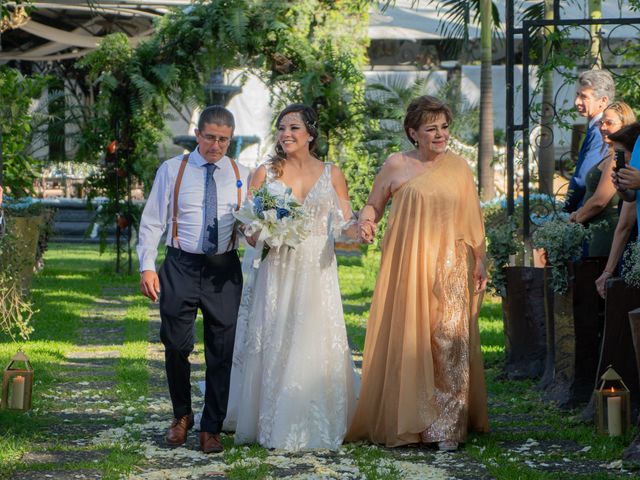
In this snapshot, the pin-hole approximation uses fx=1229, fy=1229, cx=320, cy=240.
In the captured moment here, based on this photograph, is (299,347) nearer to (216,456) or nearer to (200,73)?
(216,456)

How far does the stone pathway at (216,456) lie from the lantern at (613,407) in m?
0.21

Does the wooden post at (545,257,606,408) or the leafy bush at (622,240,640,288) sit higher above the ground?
the leafy bush at (622,240,640,288)

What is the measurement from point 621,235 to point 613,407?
1.09m

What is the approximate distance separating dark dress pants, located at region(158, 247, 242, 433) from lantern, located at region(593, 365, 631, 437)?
2.07 meters

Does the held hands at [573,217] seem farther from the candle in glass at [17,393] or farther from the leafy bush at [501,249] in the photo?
the candle in glass at [17,393]

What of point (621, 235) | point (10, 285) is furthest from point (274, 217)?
point (10, 285)

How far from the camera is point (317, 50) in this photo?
15984mm

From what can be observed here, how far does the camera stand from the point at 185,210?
6656 mm

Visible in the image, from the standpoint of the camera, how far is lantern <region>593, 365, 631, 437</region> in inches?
267

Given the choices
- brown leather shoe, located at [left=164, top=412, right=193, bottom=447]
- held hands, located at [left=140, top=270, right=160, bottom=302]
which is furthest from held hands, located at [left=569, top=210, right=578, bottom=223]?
held hands, located at [left=140, top=270, right=160, bottom=302]

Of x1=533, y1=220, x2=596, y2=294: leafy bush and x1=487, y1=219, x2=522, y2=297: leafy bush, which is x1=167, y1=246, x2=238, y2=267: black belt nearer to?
x1=533, y1=220, x2=596, y2=294: leafy bush

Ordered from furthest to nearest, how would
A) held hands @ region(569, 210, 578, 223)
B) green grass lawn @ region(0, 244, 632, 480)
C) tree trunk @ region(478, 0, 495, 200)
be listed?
tree trunk @ region(478, 0, 495, 200) → held hands @ region(569, 210, 578, 223) → green grass lawn @ region(0, 244, 632, 480)

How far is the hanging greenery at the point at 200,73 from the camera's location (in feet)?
51.6

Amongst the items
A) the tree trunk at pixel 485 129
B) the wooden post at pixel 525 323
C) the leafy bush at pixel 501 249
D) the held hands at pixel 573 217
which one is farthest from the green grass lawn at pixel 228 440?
the tree trunk at pixel 485 129
